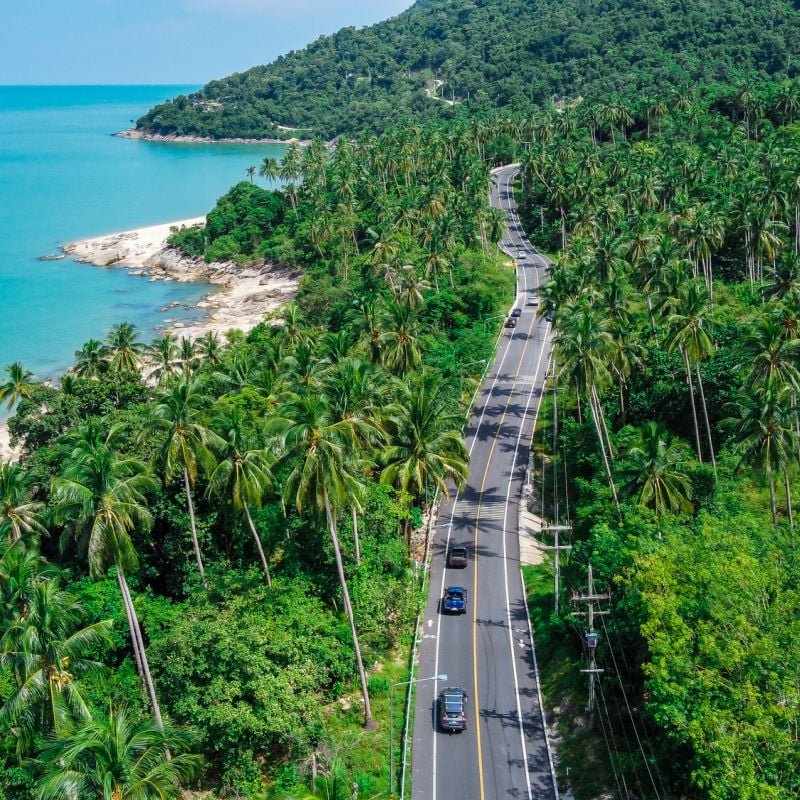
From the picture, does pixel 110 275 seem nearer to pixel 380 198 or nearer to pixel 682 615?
pixel 380 198

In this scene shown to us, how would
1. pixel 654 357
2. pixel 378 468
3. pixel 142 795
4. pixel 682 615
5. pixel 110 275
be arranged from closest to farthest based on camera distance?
pixel 142 795, pixel 682 615, pixel 378 468, pixel 654 357, pixel 110 275

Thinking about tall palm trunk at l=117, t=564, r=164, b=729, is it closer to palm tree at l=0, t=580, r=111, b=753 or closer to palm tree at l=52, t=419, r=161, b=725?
palm tree at l=52, t=419, r=161, b=725

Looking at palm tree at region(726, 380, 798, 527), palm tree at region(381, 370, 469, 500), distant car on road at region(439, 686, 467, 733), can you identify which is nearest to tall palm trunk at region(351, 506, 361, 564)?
palm tree at region(381, 370, 469, 500)

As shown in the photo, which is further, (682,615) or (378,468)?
(378,468)

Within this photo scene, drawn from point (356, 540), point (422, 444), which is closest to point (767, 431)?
point (422, 444)

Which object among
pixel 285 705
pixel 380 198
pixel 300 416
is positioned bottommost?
pixel 285 705

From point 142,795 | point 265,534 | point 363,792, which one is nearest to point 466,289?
point 265,534

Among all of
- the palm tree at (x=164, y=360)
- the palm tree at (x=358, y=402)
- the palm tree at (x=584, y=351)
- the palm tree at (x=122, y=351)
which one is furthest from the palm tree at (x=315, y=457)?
the palm tree at (x=122, y=351)

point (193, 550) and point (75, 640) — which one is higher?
point (75, 640)

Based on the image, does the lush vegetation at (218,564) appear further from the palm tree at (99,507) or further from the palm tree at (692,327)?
the palm tree at (692,327)
